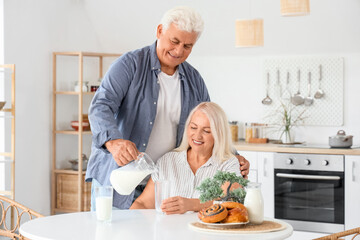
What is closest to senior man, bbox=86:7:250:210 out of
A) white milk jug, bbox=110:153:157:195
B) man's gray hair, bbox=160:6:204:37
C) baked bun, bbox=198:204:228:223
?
man's gray hair, bbox=160:6:204:37

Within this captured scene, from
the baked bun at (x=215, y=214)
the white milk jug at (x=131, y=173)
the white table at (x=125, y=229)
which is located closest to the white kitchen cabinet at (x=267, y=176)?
the white table at (x=125, y=229)

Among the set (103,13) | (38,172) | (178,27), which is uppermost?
(103,13)

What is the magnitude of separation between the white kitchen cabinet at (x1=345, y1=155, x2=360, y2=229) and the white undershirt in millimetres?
2443

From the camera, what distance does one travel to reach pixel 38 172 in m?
5.24

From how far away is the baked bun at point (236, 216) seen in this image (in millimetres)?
2130

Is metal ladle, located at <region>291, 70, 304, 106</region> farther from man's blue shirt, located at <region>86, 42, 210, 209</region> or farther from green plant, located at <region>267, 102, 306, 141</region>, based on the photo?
man's blue shirt, located at <region>86, 42, 210, 209</region>

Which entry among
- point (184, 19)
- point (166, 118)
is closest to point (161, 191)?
point (166, 118)

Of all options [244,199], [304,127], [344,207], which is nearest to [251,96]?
[304,127]

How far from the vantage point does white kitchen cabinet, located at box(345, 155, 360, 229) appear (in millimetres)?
4832

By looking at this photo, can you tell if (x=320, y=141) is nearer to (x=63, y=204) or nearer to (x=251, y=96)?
(x=251, y=96)

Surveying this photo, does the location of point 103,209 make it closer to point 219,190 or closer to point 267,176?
point 219,190

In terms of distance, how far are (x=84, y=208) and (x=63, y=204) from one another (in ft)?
0.71

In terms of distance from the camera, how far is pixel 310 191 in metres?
5.05

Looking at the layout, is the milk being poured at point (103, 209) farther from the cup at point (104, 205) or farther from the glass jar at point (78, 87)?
the glass jar at point (78, 87)
